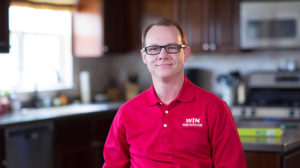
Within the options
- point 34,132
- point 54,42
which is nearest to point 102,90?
point 54,42

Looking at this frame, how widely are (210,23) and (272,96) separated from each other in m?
1.12

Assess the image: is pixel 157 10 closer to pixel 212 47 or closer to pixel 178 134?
pixel 212 47

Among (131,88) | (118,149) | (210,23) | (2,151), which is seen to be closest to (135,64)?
(131,88)

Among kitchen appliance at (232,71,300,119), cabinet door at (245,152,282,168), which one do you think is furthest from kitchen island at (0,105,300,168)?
kitchen appliance at (232,71,300,119)

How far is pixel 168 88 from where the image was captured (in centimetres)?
163

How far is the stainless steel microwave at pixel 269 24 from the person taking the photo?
430 centimetres

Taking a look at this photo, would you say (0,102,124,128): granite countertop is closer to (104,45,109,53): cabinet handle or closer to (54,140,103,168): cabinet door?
(54,140,103,168): cabinet door

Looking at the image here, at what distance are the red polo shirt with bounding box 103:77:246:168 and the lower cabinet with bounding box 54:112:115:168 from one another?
2.07m

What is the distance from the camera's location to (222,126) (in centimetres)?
152

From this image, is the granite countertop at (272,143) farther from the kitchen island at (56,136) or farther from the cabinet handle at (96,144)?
the cabinet handle at (96,144)

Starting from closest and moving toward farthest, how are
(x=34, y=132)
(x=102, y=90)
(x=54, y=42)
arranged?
(x=34, y=132), (x=54, y=42), (x=102, y=90)

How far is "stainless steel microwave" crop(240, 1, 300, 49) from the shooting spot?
430 centimetres

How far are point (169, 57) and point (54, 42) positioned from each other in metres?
3.37

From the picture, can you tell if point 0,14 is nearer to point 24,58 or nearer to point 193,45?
point 24,58
